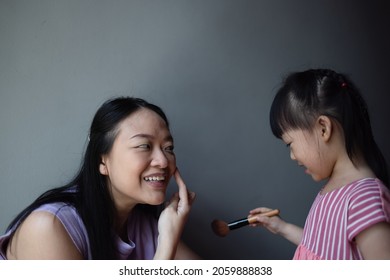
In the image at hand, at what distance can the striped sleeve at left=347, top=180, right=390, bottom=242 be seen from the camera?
69cm

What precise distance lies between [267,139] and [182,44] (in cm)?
40

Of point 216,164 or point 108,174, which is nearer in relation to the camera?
point 108,174

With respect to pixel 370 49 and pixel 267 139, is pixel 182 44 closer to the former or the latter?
pixel 267 139

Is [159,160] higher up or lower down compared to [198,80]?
lower down

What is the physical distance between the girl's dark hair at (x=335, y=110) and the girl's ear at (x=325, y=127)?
0.04ft

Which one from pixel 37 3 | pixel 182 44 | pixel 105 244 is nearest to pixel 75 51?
pixel 37 3

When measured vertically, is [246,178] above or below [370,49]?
below

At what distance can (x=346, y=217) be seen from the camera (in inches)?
28.7

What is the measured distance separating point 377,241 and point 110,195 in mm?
614

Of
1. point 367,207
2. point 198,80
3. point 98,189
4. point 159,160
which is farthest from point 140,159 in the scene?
point 367,207

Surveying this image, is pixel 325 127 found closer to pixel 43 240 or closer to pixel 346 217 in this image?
pixel 346 217

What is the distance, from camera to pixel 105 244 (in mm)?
862

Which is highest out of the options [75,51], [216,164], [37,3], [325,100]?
[37,3]
